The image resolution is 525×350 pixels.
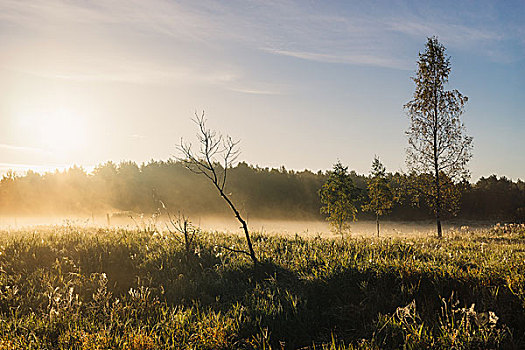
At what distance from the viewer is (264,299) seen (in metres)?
5.55

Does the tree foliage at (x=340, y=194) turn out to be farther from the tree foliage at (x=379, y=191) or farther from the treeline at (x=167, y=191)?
the treeline at (x=167, y=191)

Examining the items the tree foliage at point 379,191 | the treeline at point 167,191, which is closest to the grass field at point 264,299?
the tree foliage at point 379,191

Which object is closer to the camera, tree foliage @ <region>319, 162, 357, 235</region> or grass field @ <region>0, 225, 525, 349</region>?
grass field @ <region>0, 225, 525, 349</region>

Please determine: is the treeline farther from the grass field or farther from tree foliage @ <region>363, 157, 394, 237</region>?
the grass field

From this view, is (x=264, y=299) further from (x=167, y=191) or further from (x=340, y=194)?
(x=167, y=191)

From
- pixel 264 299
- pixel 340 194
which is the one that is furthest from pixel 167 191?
pixel 264 299

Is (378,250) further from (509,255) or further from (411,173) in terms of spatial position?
(411,173)

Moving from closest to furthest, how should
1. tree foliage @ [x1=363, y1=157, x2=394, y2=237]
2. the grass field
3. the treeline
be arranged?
the grass field < tree foliage @ [x1=363, y1=157, x2=394, y2=237] < the treeline

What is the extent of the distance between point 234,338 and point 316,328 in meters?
1.03

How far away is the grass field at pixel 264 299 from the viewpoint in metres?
Answer: 4.45

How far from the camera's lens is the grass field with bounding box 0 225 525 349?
14.6ft

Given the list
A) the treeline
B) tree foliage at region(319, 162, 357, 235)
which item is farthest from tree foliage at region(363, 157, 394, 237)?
the treeline

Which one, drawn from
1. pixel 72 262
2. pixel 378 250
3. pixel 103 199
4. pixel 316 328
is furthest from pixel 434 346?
pixel 103 199

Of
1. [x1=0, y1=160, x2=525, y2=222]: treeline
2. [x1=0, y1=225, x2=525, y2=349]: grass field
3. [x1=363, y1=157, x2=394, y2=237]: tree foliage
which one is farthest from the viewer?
[x1=0, y1=160, x2=525, y2=222]: treeline
